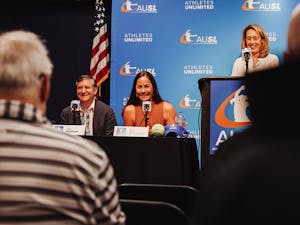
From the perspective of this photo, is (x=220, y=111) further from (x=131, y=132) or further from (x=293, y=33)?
(x=293, y=33)

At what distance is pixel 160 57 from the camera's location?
7.07m

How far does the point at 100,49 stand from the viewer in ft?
24.6

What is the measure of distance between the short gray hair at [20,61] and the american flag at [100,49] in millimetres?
5977

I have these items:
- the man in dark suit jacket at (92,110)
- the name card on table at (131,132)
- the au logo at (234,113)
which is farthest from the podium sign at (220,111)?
the man in dark suit jacket at (92,110)

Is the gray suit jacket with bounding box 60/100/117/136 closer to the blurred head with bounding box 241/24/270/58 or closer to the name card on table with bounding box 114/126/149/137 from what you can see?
the name card on table with bounding box 114/126/149/137

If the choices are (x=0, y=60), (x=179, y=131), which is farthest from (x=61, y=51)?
(x=0, y=60)

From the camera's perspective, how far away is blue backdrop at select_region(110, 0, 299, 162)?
684 centimetres

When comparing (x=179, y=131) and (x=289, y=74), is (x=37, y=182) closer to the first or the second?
(x=289, y=74)

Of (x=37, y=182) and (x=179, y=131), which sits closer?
(x=37, y=182)

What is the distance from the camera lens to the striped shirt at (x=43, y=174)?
4.35ft

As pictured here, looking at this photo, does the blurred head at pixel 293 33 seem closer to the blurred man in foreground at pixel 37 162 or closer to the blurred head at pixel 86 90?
the blurred man in foreground at pixel 37 162

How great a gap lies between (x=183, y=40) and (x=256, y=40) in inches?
42.8

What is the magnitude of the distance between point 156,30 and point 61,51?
194 centimetres

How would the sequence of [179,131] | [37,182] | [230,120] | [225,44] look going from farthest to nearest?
[225,44] → [179,131] → [230,120] → [37,182]
